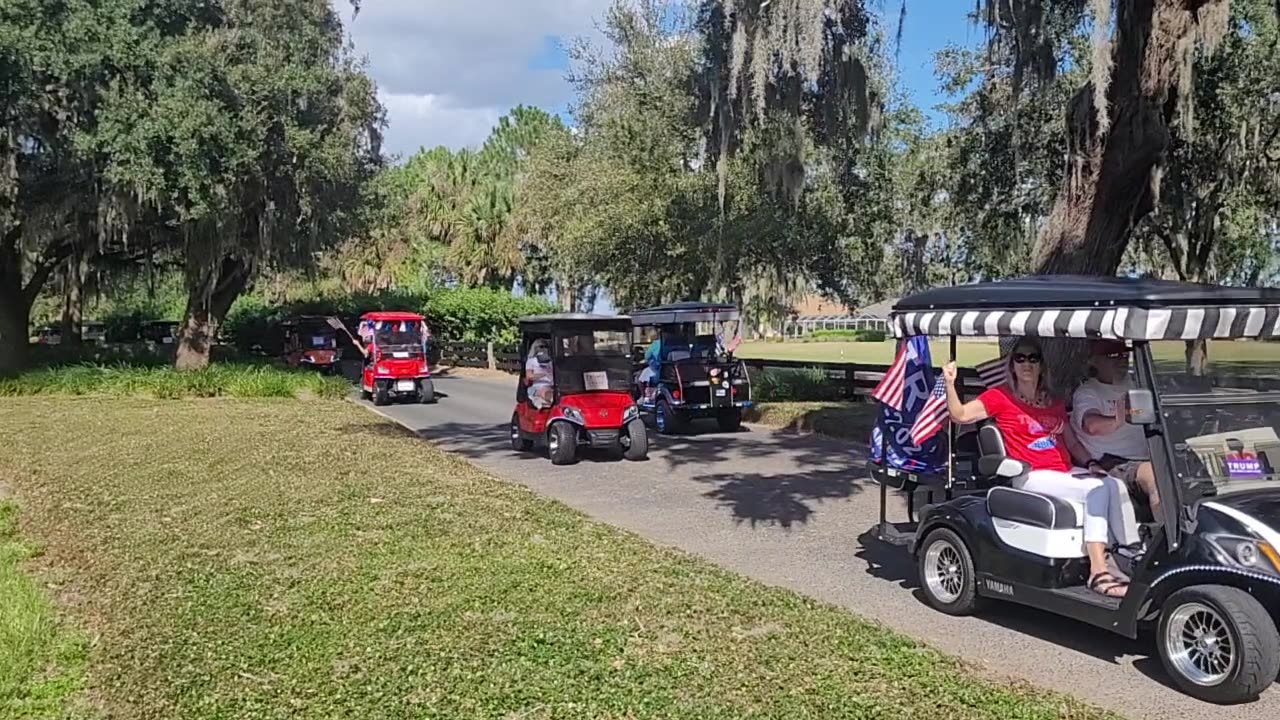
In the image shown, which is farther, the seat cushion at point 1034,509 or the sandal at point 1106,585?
the seat cushion at point 1034,509

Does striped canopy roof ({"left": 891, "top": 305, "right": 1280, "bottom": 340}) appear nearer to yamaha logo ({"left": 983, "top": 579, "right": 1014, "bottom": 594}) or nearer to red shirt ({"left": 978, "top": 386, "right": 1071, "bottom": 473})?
red shirt ({"left": 978, "top": 386, "right": 1071, "bottom": 473})

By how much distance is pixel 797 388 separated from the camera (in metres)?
19.6

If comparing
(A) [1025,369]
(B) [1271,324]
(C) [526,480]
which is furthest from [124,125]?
(B) [1271,324]

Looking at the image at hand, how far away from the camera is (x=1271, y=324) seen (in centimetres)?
507

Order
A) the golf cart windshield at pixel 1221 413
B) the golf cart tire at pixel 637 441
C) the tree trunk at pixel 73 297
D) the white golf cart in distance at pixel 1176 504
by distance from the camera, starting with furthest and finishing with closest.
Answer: the tree trunk at pixel 73 297 → the golf cart tire at pixel 637 441 → the golf cart windshield at pixel 1221 413 → the white golf cart in distance at pixel 1176 504

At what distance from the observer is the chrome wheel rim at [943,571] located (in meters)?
6.09

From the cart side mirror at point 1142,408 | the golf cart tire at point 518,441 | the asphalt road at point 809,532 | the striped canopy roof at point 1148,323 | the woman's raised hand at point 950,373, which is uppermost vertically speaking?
the striped canopy roof at point 1148,323

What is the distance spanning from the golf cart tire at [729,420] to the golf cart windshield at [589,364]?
3.25 m

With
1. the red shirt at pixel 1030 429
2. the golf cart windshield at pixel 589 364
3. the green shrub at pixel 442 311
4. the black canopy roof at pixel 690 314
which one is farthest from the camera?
the green shrub at pixel 442 311

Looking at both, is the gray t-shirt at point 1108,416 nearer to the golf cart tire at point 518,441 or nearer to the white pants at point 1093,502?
the white pants at point 1093,502

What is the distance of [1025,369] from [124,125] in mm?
18559

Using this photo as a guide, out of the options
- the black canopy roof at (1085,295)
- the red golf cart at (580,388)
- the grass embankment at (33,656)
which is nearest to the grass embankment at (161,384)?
the red golf cart at (580,388)

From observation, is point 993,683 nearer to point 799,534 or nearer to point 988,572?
point 988,572

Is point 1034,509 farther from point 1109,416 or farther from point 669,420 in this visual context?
point 669,420
